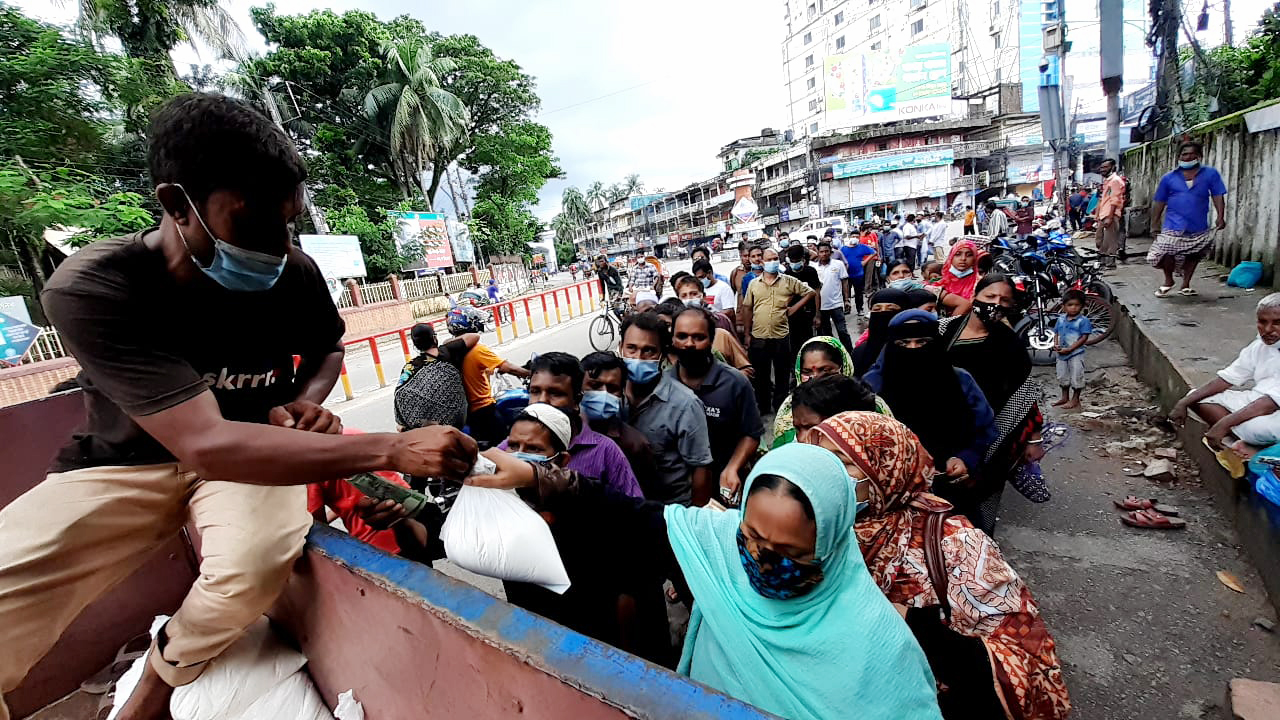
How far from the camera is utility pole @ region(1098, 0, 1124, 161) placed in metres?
11.4

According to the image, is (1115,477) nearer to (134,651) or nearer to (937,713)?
(937,713)

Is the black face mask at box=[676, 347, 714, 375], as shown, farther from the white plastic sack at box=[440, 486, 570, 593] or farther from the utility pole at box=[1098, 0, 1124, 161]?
the utility pole at box=[1098, 0, 1124, 161]

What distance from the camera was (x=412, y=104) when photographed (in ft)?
73.8

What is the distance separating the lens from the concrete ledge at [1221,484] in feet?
8.23

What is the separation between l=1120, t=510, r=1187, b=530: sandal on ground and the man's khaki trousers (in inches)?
171

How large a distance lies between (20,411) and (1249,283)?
1024 cm

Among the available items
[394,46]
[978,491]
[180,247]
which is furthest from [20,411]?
[394,46]

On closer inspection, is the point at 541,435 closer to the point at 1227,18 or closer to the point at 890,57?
the point at 1227,18

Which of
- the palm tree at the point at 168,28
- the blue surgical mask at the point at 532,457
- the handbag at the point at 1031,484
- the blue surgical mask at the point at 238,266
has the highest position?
the palm tree at the point at 168,28

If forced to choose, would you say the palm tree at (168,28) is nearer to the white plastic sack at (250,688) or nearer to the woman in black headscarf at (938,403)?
the white plastic sack at (250,688)

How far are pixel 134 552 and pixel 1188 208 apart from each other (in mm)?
8800

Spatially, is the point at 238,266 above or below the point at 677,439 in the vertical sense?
above

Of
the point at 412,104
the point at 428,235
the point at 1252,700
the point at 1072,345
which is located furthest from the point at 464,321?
the point at 412,104

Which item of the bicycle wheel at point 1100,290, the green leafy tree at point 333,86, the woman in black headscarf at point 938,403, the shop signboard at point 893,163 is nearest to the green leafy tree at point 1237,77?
the bicycle wheel at point 1100,290
